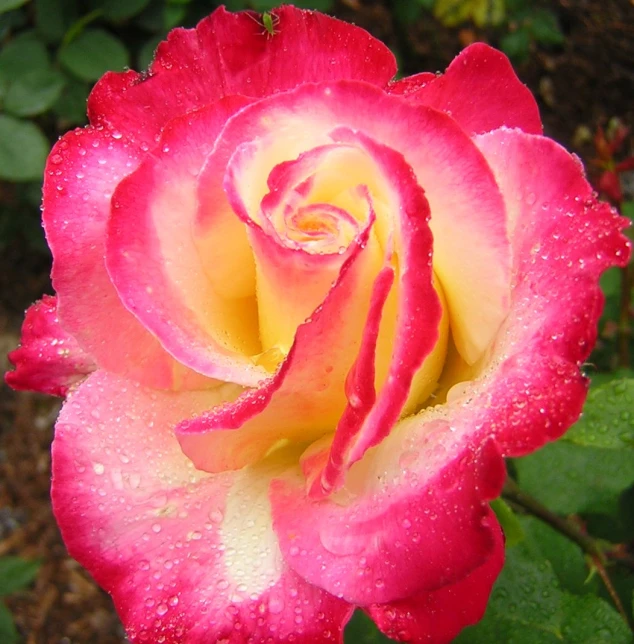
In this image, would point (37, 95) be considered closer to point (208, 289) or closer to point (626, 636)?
point (208, 289)

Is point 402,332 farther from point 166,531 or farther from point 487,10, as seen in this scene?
point 487,10

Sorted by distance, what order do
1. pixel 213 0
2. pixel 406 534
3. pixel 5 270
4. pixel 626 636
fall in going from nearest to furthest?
pixel 406 534 < pixel 626 636 < pixel 213 0 < pixel 5 270

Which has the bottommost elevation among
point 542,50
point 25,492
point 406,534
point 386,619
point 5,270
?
point 25,492

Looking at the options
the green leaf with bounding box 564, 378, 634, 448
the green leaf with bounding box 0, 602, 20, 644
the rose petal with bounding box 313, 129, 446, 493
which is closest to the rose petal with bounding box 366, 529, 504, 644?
the rose petal with bounding box 313, 129, 446, 493

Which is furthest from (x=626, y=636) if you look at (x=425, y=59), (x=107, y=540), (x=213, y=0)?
(x=425, y=59)

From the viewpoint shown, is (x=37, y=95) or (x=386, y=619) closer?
(x=386, y=619)

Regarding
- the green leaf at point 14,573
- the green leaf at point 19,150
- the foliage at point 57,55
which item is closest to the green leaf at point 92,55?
the foliage at point 57,55
